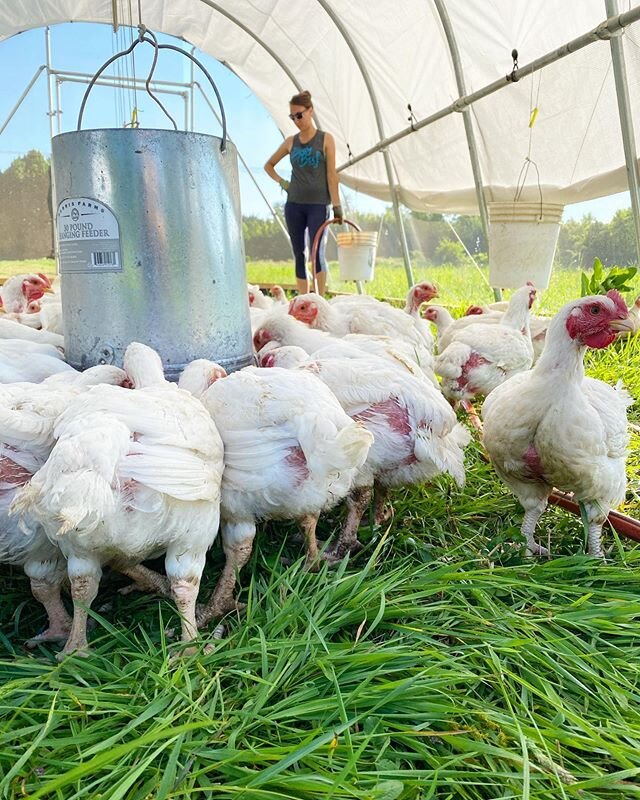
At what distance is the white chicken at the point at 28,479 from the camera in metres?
1.81

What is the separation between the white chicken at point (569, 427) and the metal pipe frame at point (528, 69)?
2164 mm

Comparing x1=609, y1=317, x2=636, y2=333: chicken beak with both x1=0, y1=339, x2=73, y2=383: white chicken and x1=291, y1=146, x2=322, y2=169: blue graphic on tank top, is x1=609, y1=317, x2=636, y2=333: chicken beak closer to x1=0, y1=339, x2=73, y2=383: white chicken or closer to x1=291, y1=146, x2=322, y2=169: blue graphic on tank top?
x1=0, y1=339, x2=73, y2=383: white chicken

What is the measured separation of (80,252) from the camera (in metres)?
2.42

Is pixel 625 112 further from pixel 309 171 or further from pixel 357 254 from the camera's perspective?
pixel 309 171

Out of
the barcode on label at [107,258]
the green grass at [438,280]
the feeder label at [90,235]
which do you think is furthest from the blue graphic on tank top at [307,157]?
the barcode on label at [107,258]

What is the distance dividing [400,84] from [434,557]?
5963 mm

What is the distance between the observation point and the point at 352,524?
243 cm

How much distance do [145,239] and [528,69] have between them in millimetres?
3363

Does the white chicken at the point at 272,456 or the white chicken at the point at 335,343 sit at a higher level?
the white chicken at the point at 335,343

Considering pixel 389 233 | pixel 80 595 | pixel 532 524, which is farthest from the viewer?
pixel 389 233

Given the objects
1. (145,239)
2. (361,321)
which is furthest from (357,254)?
(145,239)

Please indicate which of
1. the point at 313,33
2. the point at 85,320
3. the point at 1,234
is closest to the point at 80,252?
the point at 85,320

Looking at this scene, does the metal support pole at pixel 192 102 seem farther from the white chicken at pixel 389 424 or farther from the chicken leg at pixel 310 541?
the chicken leg at pixel 310 541

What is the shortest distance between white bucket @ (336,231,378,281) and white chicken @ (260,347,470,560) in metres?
4.40
